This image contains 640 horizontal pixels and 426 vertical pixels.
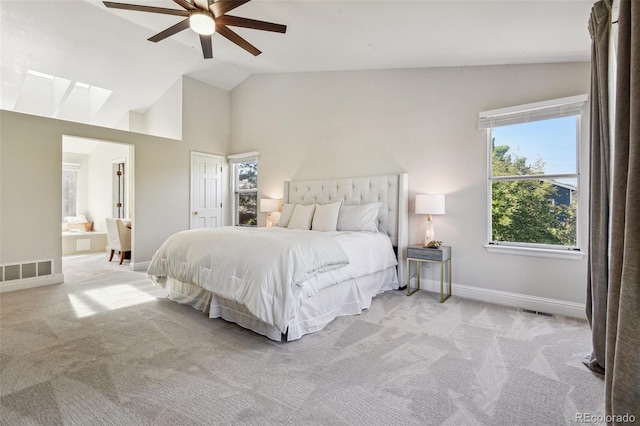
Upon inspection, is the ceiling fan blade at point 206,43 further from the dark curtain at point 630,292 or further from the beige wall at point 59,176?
the dark curtain at point 630,292

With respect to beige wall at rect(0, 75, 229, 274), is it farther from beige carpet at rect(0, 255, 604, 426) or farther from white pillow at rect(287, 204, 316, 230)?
white pillow at rect(287, 204, 316, 230)

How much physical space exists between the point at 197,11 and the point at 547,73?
3.64m

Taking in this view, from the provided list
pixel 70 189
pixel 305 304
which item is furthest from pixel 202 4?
pixel 70 189

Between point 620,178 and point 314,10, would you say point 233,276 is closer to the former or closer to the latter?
point 620,178

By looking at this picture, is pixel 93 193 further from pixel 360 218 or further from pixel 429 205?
pixel 429 205

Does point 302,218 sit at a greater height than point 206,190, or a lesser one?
lesser

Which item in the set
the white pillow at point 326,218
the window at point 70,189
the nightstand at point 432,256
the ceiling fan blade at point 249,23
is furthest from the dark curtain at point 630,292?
the window at point 70,189

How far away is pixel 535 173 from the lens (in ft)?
11.1

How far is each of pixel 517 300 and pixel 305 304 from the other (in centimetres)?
249

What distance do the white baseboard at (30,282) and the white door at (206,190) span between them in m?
2.26

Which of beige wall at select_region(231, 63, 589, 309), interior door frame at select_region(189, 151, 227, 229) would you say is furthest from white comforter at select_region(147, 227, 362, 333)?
interior door frame at select_region(189, 151, 227, 229)

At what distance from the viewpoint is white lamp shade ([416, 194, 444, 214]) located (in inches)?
145

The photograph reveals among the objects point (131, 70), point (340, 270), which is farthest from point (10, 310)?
point (131, 70)

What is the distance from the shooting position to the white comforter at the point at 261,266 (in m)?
2.37
